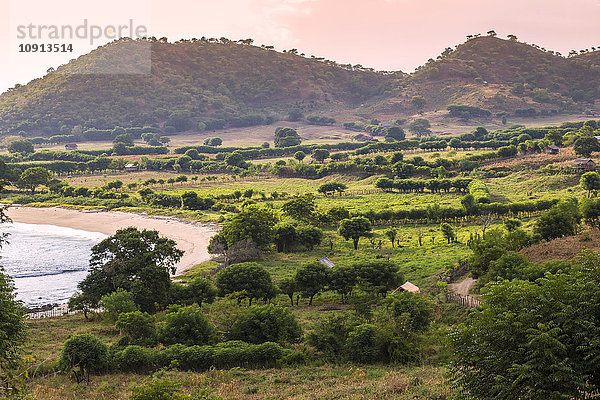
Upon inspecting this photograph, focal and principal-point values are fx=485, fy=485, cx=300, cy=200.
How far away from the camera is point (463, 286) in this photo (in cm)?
4944

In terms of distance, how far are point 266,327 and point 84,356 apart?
12.7m

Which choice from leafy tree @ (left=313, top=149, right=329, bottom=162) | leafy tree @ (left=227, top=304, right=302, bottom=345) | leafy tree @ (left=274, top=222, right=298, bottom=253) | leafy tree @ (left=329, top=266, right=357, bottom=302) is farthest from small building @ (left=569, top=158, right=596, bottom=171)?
leafy tree @ (left=227, top=304, right=302, bottom=345)

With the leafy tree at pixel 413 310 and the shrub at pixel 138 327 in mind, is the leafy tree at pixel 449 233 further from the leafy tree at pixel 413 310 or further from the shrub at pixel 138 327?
the shrub at pixel 138 327

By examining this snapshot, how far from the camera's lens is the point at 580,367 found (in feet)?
55.9

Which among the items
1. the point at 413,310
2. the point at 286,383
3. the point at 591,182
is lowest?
the point at 286,383

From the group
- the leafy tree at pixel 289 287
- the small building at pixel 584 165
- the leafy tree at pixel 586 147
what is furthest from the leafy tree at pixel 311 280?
the leafy tree at pixel 586 147

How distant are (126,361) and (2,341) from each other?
13.4 metres

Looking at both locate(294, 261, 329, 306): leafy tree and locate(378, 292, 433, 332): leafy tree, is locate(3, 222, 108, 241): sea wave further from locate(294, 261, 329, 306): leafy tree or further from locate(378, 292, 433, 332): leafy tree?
locate(378, 292, 433, 332): leafy tree

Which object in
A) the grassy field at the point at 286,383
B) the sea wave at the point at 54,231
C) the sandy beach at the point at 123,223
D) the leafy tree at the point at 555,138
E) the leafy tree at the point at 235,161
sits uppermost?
the leafy tree at the point at 555,138

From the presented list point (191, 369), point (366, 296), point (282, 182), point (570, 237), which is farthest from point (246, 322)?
point (282, 182)

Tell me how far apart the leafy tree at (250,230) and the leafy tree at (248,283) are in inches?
713

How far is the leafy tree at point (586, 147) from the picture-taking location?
→ 11862 cm

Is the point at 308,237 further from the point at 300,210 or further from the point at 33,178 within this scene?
the point at 33,178

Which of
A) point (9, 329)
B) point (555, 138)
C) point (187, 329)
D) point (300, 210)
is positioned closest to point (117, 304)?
point (187, 329)
